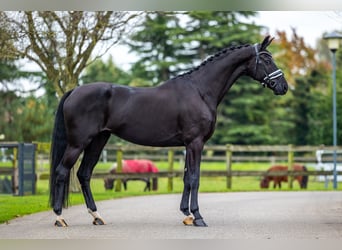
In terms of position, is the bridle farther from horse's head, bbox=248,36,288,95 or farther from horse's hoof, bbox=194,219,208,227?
horse's hoof, bbox=194,219,208,227

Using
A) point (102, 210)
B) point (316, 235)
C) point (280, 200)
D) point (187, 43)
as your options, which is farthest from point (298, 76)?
point (316, 235)

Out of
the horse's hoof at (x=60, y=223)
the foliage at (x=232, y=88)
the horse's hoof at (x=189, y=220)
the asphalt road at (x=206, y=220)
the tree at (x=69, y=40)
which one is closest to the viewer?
the asphalt road at (x=206, y=220)

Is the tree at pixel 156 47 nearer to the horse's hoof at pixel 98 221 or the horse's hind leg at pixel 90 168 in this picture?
the horse's hind leg at pixel 90 168

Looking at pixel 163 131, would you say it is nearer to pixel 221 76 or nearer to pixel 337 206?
pixel 221 76

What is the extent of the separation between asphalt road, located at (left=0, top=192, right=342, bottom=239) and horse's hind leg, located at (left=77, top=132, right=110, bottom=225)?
15 centimetres

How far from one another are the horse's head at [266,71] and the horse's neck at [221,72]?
82 millimetres

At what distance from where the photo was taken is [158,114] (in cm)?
745

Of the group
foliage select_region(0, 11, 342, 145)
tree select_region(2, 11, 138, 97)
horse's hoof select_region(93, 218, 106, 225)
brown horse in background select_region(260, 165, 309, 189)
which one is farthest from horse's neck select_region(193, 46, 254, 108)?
foliage select_region(0, 11, 342, 145)

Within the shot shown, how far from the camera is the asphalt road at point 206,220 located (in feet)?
22.3

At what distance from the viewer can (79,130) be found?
7.35m

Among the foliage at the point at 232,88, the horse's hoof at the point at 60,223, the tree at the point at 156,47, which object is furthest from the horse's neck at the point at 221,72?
the tree at the point at 156,47

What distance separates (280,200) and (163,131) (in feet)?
11.9

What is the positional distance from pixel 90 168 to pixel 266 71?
205 cm

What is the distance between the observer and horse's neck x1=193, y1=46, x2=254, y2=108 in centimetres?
754
